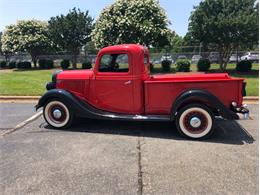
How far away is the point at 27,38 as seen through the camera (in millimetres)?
28328

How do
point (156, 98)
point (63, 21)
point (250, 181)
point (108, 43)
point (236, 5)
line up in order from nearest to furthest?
point (250, 181)
point (156, 98)
point (236, 5)
point (108, 43)
point (63, 21)

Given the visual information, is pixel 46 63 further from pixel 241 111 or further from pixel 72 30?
pixel 241 111

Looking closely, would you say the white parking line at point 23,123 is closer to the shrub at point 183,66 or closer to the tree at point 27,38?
the shrub at point 183,66

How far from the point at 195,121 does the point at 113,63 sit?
2097 millimetres

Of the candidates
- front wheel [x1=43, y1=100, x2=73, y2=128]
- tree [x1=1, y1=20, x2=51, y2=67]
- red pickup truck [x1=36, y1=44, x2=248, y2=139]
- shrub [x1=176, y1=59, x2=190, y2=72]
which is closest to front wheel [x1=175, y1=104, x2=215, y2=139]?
red pickup truck [x1=36, y1=44, x2=248, y2=139]

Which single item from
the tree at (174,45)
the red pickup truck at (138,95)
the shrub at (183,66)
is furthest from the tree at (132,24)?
the red pickup truck at (138,95)

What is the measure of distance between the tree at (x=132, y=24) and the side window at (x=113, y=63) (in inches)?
515

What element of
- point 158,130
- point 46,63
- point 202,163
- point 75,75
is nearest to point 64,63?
point 46,63

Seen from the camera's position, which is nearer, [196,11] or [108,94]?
[108,94]

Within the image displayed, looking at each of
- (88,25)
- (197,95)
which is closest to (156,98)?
(197,95)

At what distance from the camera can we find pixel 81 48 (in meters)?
28.9

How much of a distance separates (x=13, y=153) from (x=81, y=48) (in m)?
24.6

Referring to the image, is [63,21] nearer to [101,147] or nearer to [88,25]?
[88,25]

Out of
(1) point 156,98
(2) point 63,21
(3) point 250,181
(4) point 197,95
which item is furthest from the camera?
(2) point 63,21
